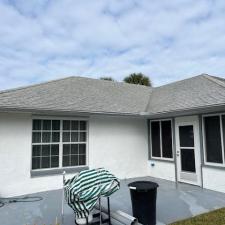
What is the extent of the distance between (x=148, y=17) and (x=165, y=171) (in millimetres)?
7143

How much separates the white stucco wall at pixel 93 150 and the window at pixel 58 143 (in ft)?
1.06

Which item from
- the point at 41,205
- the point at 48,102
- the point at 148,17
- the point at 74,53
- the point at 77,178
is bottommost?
the point at 41,205

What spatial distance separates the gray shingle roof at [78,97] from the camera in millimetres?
8352

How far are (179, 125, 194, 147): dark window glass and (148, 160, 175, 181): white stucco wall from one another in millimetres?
1194

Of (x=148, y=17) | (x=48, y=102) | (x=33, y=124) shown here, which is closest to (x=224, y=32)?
(x=148, y=17)

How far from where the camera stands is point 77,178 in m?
4.76

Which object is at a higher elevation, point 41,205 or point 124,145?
point 124,145

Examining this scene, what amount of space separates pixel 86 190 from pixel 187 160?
6338 mm

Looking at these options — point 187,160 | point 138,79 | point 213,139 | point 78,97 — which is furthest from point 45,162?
point 138,79

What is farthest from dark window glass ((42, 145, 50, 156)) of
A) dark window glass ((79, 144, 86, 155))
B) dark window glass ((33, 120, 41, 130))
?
dark window glass ((79, 144, 86, 155))

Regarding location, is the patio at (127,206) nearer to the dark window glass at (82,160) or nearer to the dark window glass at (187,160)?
the dark window glass at (187,160)

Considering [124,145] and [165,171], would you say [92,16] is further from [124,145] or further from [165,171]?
[165,171]

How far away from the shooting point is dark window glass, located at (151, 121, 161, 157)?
36.7 ft

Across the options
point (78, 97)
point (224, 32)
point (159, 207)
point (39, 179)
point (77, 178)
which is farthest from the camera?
point (224, 32)
